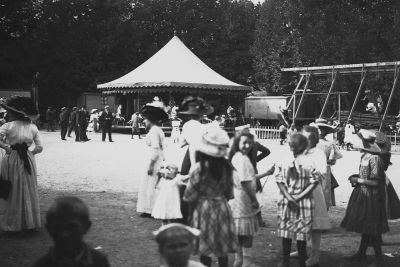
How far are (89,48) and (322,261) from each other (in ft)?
135

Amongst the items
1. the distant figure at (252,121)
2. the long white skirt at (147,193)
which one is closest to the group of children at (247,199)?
the long white skirt at (147,193)

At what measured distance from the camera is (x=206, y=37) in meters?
49.4

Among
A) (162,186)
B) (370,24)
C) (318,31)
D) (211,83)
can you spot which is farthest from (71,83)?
(162,186)

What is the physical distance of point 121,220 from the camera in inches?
313

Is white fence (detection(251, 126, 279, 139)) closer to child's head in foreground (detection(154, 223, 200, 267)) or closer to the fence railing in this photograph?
the fence railing

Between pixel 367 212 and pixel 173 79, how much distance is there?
1064 inches

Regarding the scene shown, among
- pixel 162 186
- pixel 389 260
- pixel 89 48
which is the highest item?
pixel 89 48

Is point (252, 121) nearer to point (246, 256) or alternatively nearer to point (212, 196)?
point (246, 256)

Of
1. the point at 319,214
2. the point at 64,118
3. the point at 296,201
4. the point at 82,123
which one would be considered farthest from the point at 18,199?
the point at 64,118

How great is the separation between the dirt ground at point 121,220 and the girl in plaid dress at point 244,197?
1.68 feet

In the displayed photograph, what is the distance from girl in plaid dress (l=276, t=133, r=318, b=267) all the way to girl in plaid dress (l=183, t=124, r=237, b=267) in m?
0.76

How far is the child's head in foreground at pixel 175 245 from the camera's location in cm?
325

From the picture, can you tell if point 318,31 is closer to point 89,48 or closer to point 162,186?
point 89,48

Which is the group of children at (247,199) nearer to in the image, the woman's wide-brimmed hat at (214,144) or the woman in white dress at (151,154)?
the woman's wide-brimmed hat at (214,144)
